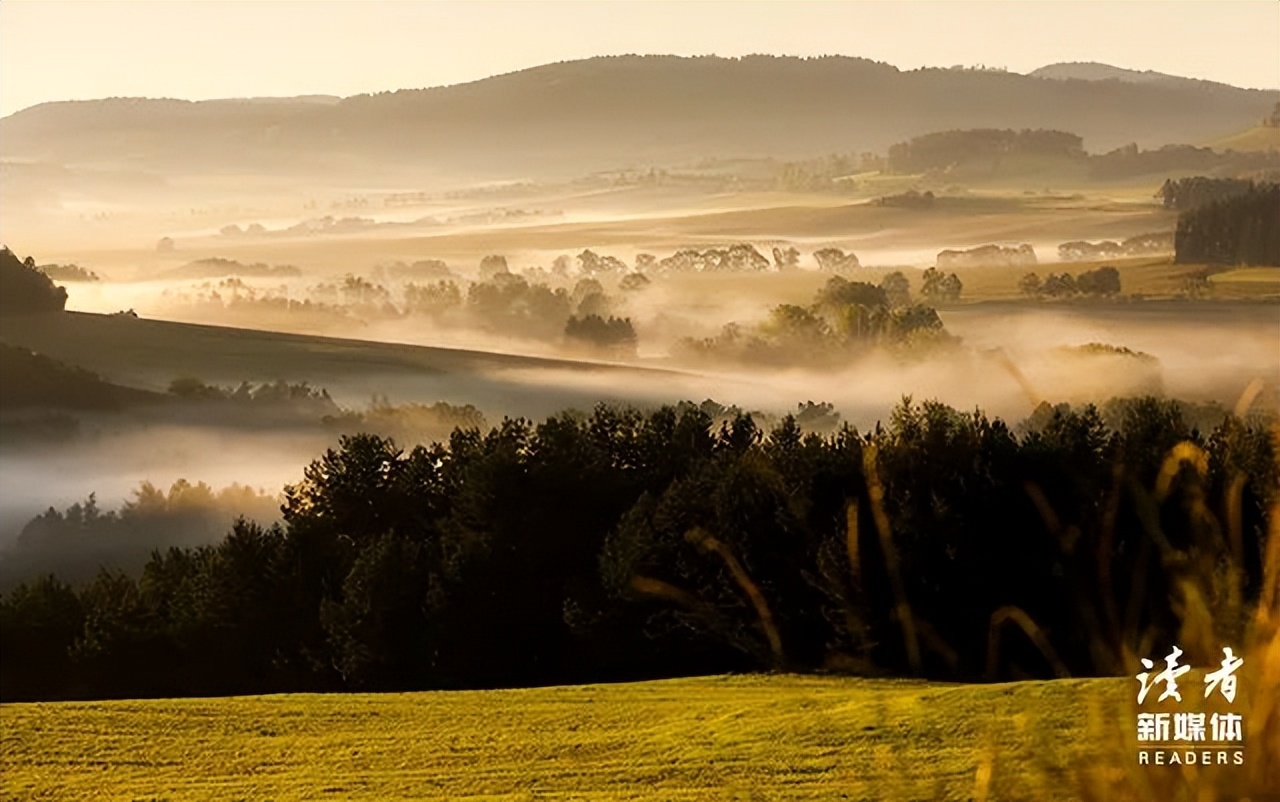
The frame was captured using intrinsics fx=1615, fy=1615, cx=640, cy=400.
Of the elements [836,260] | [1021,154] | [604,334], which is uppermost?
[1021,154]

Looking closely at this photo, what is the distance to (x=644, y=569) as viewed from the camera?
28047mm

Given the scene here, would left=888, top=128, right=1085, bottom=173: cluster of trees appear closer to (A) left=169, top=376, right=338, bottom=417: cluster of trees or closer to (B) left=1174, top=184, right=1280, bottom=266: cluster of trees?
(B) left=1174, top=184, right=1280, bottom=266: cluster of trees

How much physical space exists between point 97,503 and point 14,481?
987cm

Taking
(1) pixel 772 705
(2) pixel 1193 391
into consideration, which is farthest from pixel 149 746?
(2) pixel 1193 391

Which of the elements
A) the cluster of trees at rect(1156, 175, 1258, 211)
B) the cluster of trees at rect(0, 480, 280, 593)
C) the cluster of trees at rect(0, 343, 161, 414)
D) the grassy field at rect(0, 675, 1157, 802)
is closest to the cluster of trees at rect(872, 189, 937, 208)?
the cluster of trees at rect(1156, 175, 1258, 211)

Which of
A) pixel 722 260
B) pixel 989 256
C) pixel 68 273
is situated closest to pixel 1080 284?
pixel 989 256

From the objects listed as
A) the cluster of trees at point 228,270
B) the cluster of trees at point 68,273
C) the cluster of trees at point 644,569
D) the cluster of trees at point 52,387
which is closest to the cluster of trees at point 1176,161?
the cluster of trees at point 644,569

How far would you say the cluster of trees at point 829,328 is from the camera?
89.2 meters

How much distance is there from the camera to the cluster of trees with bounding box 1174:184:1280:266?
75062 mm

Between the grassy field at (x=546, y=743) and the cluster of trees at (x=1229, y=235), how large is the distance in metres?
60.8

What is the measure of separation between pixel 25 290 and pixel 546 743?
317ft

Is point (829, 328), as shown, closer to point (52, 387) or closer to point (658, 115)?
point (658, 115)

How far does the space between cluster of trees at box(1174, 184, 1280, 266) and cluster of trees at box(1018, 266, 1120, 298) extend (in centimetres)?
607

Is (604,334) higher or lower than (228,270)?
lower
